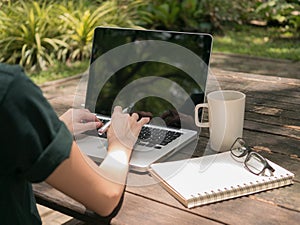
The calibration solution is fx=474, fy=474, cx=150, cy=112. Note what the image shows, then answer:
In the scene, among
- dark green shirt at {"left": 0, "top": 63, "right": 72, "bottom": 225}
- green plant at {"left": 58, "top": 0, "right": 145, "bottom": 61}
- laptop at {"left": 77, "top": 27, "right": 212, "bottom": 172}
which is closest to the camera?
dark green shirt at {"left": 0, "top": 63, "right": 72, "bottom": 225}

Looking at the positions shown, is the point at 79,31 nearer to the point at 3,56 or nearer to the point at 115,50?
the point at 3,56

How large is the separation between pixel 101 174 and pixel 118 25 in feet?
14.8

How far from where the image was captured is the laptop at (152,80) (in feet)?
4.86

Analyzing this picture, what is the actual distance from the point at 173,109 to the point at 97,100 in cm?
28

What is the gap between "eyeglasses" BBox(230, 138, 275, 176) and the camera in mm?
1207

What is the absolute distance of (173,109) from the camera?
5.15 ft

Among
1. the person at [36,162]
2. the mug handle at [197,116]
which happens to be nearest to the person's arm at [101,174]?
the person at [36,162]

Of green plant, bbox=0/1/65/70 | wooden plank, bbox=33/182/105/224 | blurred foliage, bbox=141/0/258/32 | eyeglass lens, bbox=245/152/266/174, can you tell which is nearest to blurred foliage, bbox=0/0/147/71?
green plant, bbox=0/1/65/70

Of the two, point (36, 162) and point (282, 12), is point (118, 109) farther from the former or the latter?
point (282, 12)

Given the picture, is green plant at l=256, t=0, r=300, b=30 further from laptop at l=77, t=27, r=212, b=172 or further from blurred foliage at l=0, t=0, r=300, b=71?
laptop at l=77, t=27, r=212, b=172

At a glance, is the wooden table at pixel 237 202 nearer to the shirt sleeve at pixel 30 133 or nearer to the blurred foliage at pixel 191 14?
the shirt sleeve at pixel 30 133

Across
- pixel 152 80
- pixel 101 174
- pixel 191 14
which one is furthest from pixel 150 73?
pixel 191 14

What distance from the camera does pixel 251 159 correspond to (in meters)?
1.26

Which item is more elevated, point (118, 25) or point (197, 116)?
point (197, 116)
